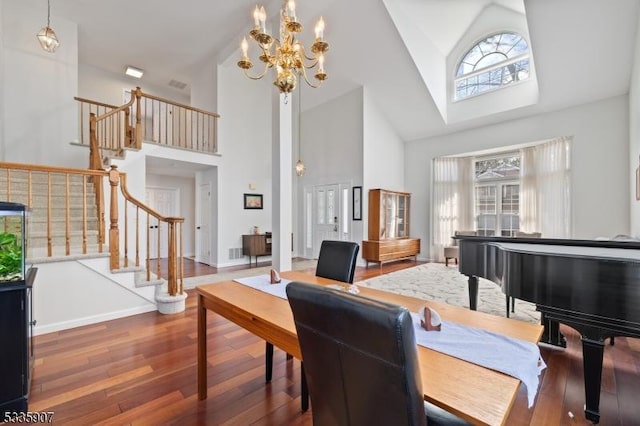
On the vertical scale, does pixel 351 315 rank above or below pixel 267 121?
below

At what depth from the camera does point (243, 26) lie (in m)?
5.45

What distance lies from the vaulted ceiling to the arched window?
34cm

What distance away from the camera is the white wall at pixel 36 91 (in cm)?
477

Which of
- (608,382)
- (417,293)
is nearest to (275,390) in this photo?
(608,382)

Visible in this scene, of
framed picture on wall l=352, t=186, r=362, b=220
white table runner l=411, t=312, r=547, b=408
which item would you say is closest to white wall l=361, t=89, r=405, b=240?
framed picture on wall l=352, t=186, r=362, b=220

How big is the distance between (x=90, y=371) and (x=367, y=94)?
258 inches

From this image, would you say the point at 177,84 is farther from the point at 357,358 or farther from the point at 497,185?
the point at 357,358

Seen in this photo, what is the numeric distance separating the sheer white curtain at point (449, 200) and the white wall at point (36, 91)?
771 cm

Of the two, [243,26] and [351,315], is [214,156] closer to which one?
[243,26]

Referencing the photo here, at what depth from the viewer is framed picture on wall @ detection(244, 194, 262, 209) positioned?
6.72 m

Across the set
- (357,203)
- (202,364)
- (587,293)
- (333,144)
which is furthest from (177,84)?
(587,293)

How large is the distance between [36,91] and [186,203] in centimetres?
374

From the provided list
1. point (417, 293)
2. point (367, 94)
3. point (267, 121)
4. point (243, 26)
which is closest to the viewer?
point (417, 293)

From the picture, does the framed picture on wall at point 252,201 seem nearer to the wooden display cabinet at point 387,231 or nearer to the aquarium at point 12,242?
the wooden display cabinet at point 387,231
